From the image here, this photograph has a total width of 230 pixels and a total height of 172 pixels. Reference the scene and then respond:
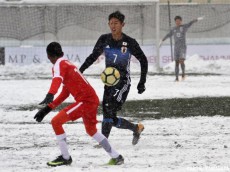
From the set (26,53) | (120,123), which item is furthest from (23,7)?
(120,123)

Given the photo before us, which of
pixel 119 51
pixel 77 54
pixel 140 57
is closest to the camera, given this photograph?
pixel 119 51

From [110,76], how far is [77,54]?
783 inches

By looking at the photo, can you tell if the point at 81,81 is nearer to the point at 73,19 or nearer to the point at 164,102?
the point at 164,102

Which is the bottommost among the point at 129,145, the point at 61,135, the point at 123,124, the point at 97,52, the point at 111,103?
the point at 129,145

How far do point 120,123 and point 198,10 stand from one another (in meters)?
22.7

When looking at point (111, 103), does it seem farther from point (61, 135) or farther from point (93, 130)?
point (61, 135)

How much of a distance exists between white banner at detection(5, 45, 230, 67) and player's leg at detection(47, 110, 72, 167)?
68.2 ft

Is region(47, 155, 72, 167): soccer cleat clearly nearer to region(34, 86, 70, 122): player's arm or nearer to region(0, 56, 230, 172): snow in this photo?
region(0, 56, 230, 172): snow

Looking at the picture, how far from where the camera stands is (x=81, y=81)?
334 inches

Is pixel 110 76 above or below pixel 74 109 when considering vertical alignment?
above

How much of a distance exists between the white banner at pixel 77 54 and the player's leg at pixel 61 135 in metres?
20.8

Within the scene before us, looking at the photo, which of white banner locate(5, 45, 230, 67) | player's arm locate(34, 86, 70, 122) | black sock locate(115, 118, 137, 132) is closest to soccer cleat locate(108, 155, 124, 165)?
player's arm locate(34, 86, 70, 122)

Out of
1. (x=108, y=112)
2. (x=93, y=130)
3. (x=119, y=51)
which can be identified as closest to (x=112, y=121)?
(x=108, y=112)

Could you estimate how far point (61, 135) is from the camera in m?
8.42
